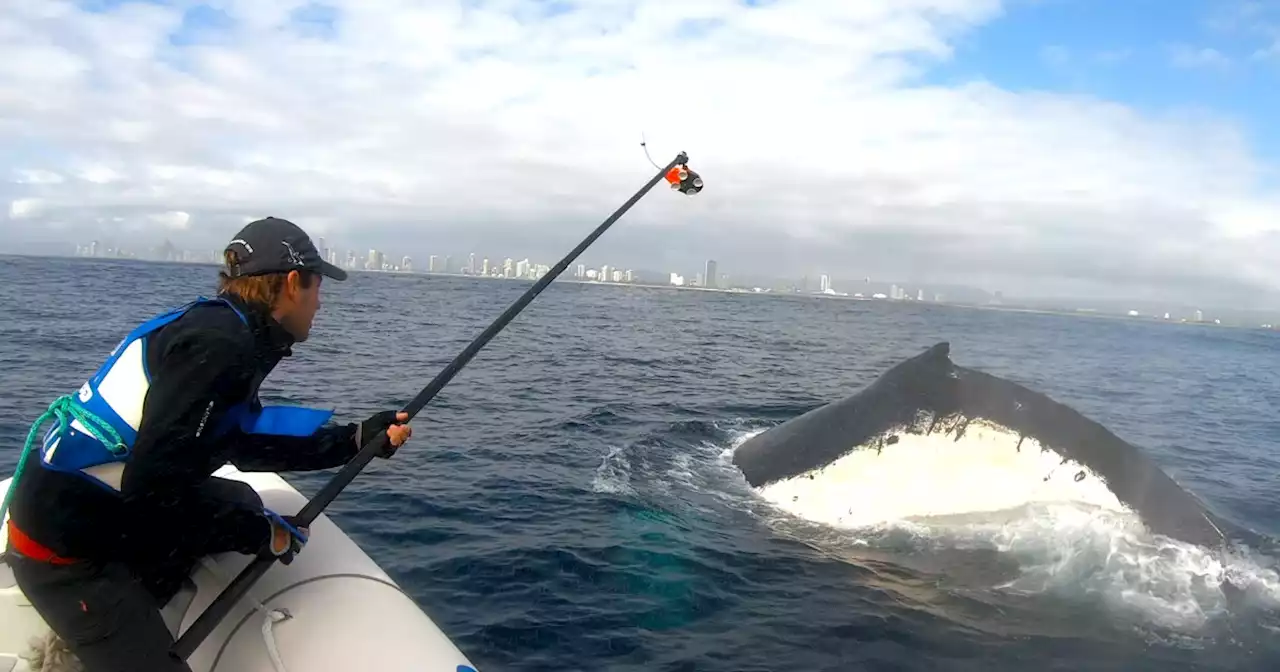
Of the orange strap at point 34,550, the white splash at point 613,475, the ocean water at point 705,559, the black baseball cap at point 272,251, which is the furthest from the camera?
the white splash at point 613,475

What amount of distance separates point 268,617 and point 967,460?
29.2 ft

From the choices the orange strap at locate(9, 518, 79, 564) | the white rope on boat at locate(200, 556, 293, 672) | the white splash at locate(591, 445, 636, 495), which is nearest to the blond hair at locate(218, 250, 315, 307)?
the orange strap at locate(9, 518, 79, 564)

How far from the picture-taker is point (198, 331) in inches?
125

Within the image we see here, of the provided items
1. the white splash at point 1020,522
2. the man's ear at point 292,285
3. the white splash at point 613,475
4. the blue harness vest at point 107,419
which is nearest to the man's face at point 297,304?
the man's ear at point 292,285

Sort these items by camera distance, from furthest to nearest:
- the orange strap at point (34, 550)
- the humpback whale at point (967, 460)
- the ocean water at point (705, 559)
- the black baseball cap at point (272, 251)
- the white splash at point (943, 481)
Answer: the white splash at point (943, 481)
the humpback whale at point (967, 460)
the ocean water at point (705, 559)
the black baseball cap at point (272, 251)
the orange strap at point (34, 550)

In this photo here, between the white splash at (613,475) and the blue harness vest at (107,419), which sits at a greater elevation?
the blue harness vest at (107,419)

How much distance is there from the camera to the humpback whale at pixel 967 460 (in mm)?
10062

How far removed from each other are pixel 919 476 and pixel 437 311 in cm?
4808

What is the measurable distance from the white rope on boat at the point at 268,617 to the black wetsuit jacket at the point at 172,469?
55 cm

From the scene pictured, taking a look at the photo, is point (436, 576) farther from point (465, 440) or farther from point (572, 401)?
point (572, 401)

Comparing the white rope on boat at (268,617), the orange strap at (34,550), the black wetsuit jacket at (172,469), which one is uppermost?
the black wetsuit jacket at (172,469)

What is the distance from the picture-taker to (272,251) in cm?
354

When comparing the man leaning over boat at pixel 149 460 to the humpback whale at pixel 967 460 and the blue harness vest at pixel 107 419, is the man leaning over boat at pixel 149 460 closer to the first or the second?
the blue harness vest at pixel 107 419

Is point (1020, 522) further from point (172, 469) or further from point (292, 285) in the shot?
point (172, 469)
